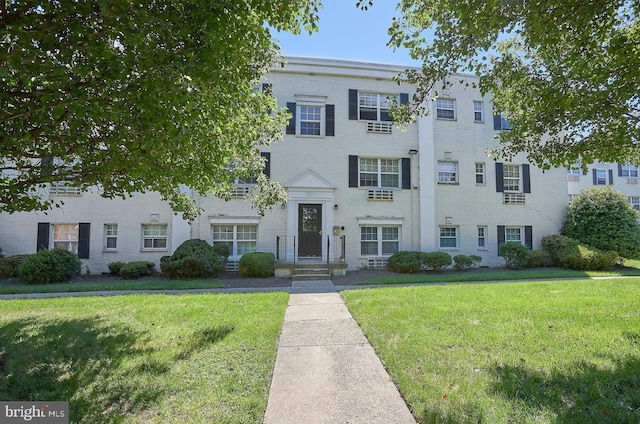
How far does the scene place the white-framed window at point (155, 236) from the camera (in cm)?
1416

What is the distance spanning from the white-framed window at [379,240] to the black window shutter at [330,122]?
427 cm

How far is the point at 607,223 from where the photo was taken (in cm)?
1481

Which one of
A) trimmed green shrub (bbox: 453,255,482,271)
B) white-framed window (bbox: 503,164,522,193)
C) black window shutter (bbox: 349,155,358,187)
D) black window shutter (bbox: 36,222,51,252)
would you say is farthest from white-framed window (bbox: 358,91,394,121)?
black window shutter (bbox: 36,222,51,252)

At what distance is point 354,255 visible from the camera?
48.2 feet

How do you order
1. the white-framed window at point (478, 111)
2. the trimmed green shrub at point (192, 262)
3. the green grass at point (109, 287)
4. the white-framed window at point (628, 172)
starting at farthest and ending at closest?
the white-framed window at point (628, 172) → the white-framed window at point (478, 111) → the trimmed green shrub at point (192, 262) → the green grass at point (109, 287)

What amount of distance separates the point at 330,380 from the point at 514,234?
15.2 meters

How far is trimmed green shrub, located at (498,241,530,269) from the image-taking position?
14.4 metres

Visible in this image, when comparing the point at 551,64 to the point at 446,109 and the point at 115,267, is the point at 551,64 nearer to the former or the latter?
the point at 446,109

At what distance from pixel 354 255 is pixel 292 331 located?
29.8ft

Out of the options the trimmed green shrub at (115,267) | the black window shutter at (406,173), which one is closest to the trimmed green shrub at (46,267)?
the trimmed green shrub at (115,267)

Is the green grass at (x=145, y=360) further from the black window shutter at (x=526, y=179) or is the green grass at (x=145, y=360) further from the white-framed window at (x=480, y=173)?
the black window shutter at (x=526, y=179)

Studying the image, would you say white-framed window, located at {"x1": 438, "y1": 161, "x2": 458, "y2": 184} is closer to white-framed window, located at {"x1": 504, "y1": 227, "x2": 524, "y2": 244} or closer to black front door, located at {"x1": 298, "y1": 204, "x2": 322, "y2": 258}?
white-framed window, located at {"x1": 504, "y1": 227, "x2": 524, "y2": 244}

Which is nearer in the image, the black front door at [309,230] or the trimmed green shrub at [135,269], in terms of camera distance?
the trimmed green shrub at [135,269]

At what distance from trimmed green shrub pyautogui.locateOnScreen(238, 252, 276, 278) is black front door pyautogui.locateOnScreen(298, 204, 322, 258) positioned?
178 centimetres
